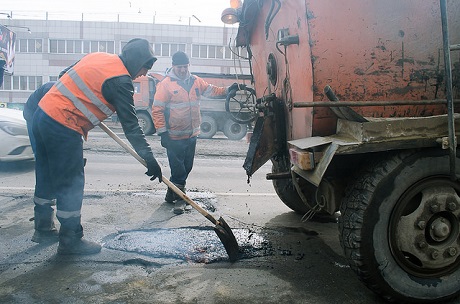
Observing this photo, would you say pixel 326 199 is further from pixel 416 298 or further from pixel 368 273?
pixel 416 298

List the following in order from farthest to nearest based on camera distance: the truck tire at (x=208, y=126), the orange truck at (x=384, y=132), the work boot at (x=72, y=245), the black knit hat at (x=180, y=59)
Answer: the truck tire at (x=208, y=126) → the black knit hat at (x=180, y=59) → the work boot at (x=72, y=245) → the orange truck at (x=384, y=132)

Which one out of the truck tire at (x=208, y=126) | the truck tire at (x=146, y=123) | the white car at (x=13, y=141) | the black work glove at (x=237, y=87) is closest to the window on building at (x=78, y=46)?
the truck tire at (x=146, y=123)

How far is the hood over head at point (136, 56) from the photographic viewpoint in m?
3.35

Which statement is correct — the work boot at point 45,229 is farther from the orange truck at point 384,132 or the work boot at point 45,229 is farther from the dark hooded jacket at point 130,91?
the orange truck at point 384,132

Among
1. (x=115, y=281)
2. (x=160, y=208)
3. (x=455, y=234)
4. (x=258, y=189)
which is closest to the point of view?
(x=455, y=234)

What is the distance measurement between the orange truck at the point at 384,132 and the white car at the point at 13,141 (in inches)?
211

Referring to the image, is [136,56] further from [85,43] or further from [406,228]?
[85,43]

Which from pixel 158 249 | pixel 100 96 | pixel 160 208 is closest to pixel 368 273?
pixel 158 249

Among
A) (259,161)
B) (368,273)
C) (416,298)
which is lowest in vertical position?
(416,298)

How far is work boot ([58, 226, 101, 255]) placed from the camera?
332cm

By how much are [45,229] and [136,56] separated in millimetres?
1786

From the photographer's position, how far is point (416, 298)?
8.16ft

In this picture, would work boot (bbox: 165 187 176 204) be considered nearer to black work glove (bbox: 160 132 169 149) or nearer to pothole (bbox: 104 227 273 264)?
black work glove (bbox: 160 132 169 149)

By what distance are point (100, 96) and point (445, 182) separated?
2643 mm
